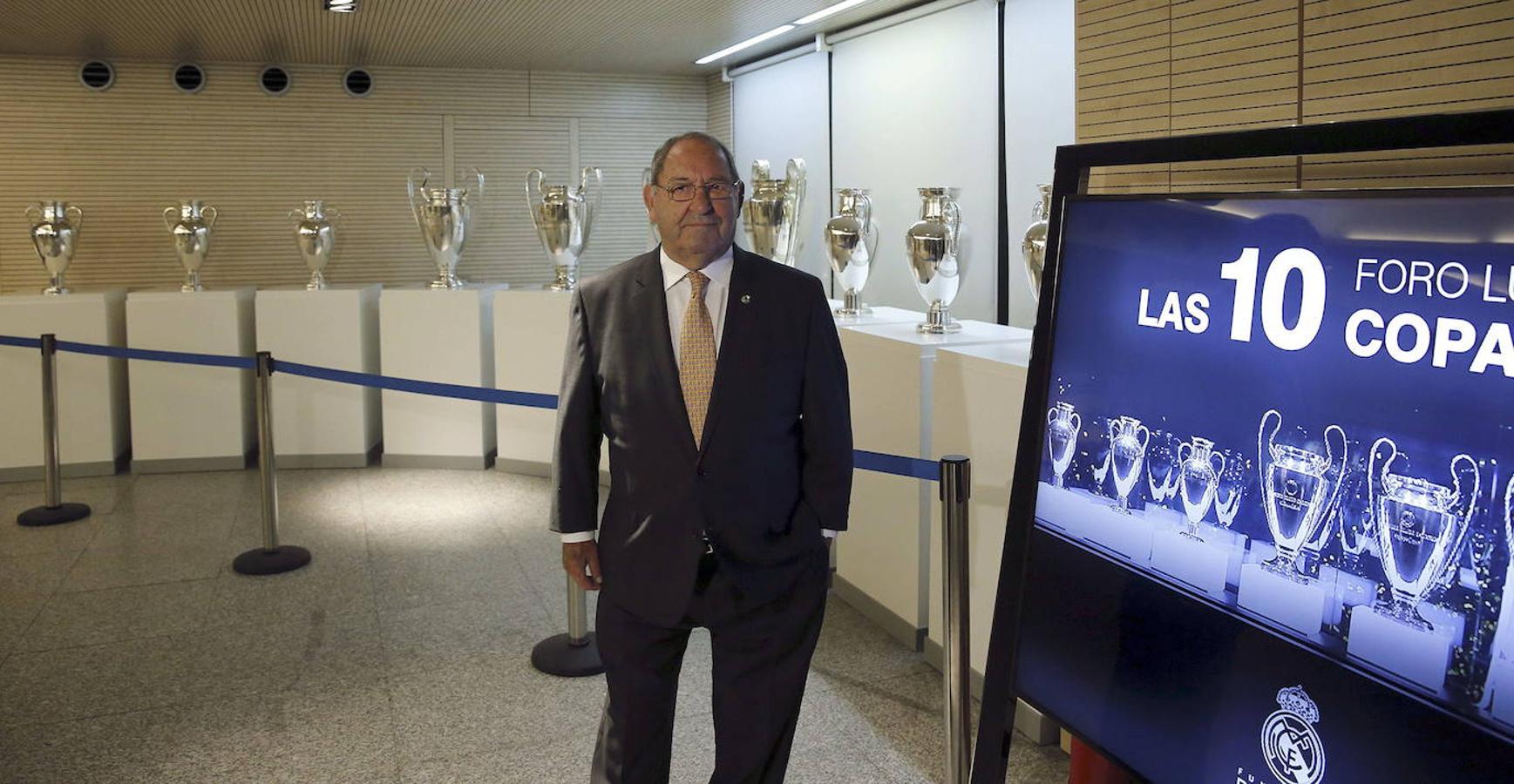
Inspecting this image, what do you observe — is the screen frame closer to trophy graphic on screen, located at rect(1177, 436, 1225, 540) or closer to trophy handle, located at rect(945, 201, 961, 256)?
trophy graphic on screen, located at rect(1177, 436, 1225, 540)

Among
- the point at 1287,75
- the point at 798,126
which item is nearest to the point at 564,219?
the point at 798,126

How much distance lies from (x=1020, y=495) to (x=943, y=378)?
5.69 feet

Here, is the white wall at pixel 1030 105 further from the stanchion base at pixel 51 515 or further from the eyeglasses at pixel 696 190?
the stanchion base at pixel 51 515

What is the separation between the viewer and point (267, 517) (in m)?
5.02

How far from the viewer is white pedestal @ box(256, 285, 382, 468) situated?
22.6 feet

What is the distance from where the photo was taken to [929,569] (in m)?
3.94

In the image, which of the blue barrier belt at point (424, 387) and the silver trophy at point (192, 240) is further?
the silver trophy at point (192, 240)

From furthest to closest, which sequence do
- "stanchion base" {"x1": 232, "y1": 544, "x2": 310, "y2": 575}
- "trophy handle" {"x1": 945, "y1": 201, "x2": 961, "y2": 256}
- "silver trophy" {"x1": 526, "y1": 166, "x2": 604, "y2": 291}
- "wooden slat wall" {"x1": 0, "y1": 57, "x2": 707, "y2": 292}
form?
"wooden slat wall" {"x1": 0, "y1": 57, "x2": 707, "y2": 292}
"silver trophy" {"x1": 526, "y1": 166, "x2": 604, "y2": 291}
"stanchion base" {"x1": 232, "y1": 544, "x2": 310, "y2": 575}
"trophy handle" {"x1": 945, "y1": 201, "x2": 961, "y2": 256}

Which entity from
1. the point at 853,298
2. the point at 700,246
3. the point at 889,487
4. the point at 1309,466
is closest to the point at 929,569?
the point at 889,487

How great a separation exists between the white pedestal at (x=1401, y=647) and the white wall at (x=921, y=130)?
3903mm

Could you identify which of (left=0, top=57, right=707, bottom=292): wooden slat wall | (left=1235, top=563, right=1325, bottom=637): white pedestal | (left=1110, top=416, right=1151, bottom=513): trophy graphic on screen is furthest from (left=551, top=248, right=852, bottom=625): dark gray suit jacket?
(left=0, top=57, right=707, bottom=292): wooden slat wall

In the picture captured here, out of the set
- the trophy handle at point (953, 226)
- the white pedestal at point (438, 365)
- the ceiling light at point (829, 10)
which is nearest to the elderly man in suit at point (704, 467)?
the trophy handle at point (953, 226)

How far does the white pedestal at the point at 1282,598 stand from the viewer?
1.43 meters

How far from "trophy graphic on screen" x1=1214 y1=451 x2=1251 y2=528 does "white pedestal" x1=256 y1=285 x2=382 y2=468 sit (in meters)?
6.07
